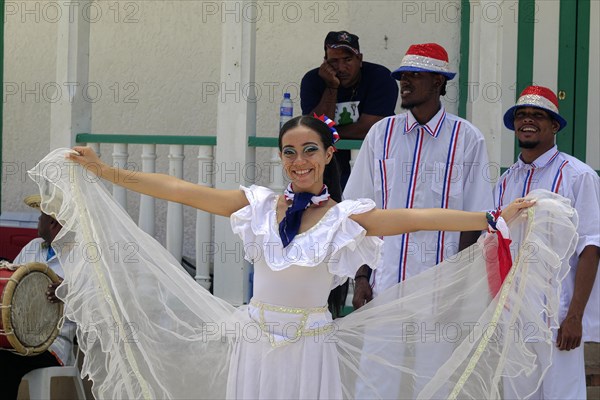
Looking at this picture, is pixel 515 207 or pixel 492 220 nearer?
pixel 492 220

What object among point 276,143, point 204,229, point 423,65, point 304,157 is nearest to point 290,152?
point 304,157

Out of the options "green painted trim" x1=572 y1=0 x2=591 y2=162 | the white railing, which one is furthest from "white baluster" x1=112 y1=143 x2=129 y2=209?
"green painted trim" x1=572 y1=0 x2=591 y2=162

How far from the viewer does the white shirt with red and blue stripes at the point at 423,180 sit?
221 inches

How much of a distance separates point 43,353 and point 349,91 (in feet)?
8.99

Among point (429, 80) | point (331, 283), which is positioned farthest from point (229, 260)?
point (331, 283)

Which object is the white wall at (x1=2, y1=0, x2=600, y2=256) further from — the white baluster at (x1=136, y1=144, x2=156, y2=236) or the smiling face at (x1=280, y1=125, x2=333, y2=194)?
the smiling face at (x1=280, y1=125, x2=333, y2=194)

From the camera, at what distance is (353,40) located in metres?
7.11

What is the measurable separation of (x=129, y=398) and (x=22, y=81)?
18.3ft

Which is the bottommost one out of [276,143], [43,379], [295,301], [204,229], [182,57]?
[43,379]

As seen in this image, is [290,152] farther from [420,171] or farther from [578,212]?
[578,212]

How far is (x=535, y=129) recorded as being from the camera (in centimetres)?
592

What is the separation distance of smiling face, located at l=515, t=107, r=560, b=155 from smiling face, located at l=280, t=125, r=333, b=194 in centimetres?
166

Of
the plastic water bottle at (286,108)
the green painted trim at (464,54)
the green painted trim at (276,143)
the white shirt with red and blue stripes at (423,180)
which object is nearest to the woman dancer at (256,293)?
the white shirt with red and blue stripes at (423,180)

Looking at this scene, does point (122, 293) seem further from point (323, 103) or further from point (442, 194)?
point (323, 103)
